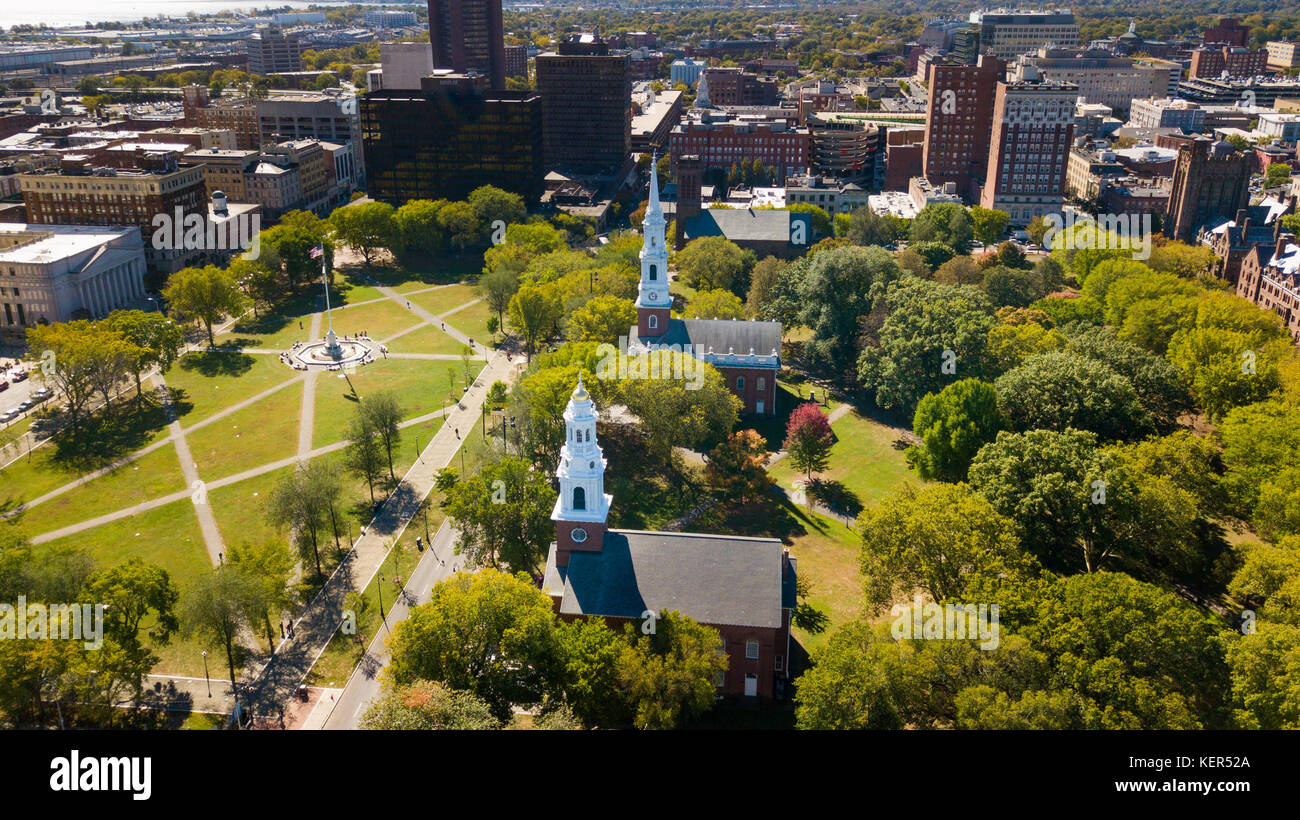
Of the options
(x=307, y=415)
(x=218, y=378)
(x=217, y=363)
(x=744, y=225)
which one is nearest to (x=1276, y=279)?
(x=744, y=225)

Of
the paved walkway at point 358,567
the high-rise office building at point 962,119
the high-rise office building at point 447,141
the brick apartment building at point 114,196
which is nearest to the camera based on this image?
the paved walkway at point 358,567

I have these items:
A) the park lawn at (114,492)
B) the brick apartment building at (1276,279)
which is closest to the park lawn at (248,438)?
the park lawn at (114,492)

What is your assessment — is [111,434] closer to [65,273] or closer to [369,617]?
[65,273]

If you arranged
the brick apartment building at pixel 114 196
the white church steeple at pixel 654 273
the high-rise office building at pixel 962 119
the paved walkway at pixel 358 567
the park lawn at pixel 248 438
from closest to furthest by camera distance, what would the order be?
the paved walkway at pixel 358 567 < the park lawn at pixel 248 438 < the white church steeple at pixel 654 273 < the brick apartment building at pixel 114 196 < the high-rise office building at pixel 962 119

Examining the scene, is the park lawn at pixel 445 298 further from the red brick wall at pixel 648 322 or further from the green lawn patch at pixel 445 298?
the red brick wall at pixel 648 322

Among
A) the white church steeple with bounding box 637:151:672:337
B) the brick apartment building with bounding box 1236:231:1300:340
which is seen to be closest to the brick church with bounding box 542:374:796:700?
the white church steeple with bounding box 637:151:672:337

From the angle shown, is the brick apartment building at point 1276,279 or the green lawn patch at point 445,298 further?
the green lawn patch at point 445,298
